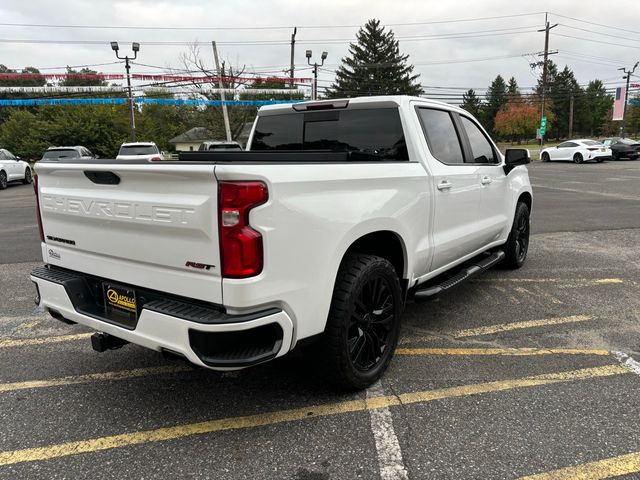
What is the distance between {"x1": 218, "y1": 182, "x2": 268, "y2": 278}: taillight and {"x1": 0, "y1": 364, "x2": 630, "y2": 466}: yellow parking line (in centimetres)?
105

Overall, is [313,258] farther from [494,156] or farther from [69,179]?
[494,156]

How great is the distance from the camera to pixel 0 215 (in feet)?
38.6

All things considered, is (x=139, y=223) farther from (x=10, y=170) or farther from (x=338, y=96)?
(x=338, y=96)

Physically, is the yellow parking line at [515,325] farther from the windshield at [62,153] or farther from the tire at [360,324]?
the windshield at [62,153]

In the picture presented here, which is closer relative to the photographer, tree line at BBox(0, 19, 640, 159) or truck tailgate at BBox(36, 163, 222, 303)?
truck tailgate at BBox(36, 163, 222, 303)

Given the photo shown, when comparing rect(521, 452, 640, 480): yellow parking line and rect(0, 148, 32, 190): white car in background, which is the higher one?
rect(0, 148, 32, 190): white car in background

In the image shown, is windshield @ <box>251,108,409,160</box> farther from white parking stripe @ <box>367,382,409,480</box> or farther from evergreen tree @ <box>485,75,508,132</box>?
evergreen tree @ <box>485,75,508,132</box>

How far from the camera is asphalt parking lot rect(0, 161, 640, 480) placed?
96.4 inches

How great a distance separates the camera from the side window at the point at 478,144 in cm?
461

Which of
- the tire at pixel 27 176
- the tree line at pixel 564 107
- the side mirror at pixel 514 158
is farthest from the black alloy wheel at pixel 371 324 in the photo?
the tree line at pixel 564 107

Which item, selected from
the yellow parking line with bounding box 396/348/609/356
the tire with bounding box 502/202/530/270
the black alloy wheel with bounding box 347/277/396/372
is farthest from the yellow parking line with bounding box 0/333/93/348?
the tire with bounding box 502/202/530/270

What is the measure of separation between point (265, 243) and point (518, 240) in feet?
14.8

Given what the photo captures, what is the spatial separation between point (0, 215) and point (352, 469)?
12.3 metres

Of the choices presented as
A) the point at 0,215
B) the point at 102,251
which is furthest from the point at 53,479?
Answer: the point at 0,215
